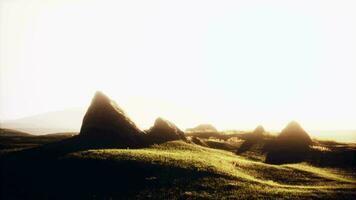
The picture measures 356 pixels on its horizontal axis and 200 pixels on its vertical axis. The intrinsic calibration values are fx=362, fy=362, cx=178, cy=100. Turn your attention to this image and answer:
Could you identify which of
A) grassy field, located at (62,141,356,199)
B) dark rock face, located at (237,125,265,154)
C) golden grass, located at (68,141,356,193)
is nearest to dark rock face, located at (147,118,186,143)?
A: grassy field, located at (62,141,356,199)

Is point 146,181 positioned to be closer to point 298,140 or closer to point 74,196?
point 74,196

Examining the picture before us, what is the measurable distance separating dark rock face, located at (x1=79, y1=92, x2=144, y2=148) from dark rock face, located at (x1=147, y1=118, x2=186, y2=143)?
12.4 feet

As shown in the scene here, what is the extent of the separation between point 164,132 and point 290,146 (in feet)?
79.5

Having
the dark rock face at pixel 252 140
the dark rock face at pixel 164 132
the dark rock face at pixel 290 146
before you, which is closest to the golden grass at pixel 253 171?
the dark rock face at pixel 290 146

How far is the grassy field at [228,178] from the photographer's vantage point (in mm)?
38031

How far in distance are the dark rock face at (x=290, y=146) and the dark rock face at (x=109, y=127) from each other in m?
23.8

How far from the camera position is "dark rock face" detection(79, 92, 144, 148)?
192 ft

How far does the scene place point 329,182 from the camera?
46625 millimetres

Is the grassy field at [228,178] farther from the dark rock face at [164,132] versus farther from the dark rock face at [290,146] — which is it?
the dark rock face at [164,132]

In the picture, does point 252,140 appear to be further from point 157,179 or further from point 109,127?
point 157,179

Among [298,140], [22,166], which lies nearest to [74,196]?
[22,166]

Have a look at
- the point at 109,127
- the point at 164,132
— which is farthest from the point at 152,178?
the point at 164,132

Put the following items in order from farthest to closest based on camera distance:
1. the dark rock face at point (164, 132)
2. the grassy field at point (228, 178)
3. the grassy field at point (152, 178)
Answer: the dark rock face at point (164, 132), the grassy field at point (152, 178), the grassy field at point (228, 178)

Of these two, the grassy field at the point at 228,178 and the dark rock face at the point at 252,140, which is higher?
the dark rock face at the point at 252,140
